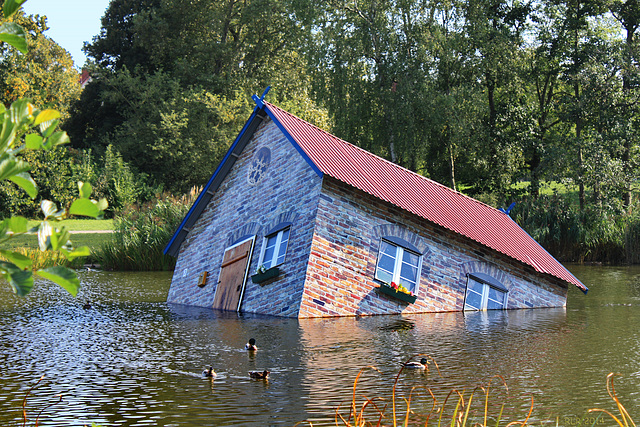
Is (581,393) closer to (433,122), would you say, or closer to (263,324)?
(263,324)

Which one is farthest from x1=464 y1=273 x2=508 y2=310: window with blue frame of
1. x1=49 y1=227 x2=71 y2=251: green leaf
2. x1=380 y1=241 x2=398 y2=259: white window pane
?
x1=49 y1=227 x2=71 y2=251: green leaf

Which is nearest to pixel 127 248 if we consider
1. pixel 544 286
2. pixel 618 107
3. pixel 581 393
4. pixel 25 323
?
pixel 25 323

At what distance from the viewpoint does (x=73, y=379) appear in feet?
32.2

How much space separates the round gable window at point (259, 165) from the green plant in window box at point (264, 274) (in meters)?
2.67

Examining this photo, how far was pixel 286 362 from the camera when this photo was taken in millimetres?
10805

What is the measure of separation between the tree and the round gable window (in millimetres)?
14336

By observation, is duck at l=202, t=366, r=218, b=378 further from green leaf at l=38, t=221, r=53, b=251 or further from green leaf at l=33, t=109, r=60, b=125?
green leaf at l=38, t=221, r=53, b=251

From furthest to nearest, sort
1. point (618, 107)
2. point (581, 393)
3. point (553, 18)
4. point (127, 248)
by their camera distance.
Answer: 1. point (553, 18)
2. point (618, 107)
3. point (127, 248)
4. point (581, 393)

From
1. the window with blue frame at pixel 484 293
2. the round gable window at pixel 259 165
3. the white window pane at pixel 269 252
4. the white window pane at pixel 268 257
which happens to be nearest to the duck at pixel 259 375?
the white window pane at pixel 269 252

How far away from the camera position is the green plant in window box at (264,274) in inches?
631

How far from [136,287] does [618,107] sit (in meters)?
27.4

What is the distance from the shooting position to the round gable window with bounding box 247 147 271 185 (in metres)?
18.0

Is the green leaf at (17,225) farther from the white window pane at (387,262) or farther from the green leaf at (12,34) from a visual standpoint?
the white window pane at (387,262)

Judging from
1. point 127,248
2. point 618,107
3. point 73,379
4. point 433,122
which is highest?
point 618,107
